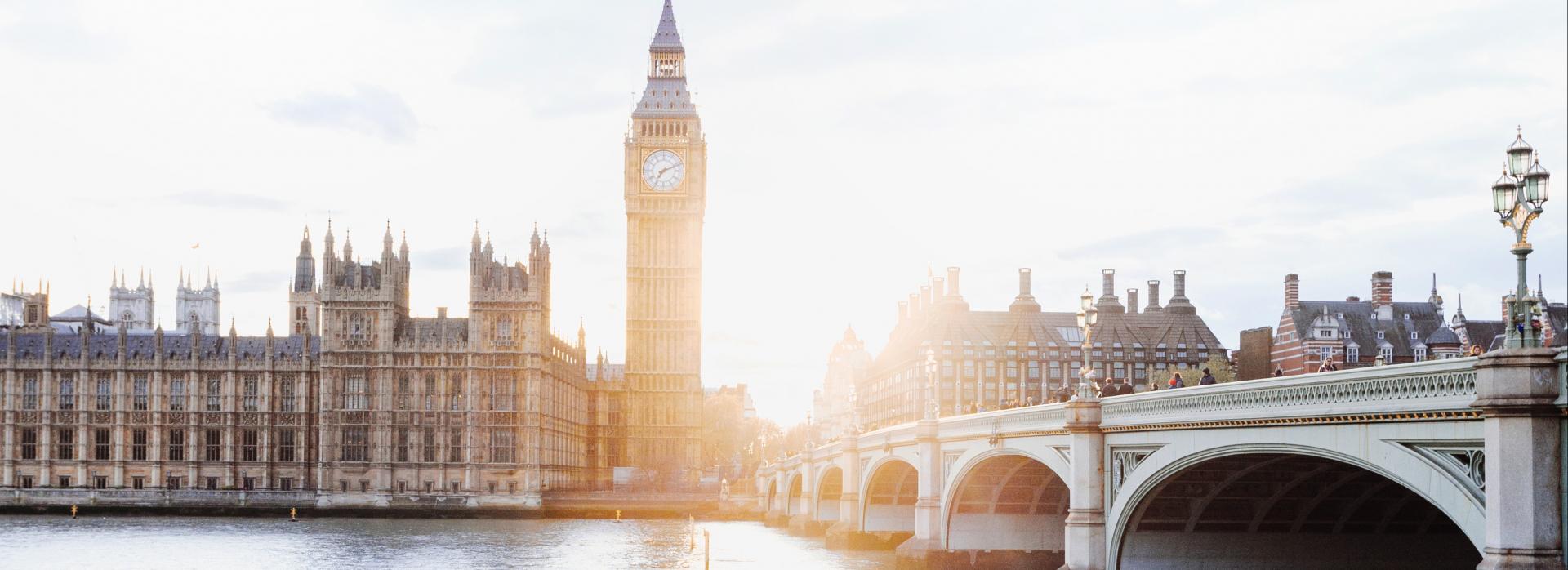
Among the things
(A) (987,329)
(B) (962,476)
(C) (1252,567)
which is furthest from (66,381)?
(C) (1252,567)

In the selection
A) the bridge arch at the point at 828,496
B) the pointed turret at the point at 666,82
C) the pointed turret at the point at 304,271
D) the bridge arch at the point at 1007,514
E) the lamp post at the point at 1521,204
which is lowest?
the bridge arch at the point at 828,496

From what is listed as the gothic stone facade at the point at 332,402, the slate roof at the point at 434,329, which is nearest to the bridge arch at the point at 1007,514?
the gothic stone facade at the point at 332,402

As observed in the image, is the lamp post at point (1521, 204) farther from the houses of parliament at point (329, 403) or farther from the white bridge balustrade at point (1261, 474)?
the houses of parliament at point (329, 403)

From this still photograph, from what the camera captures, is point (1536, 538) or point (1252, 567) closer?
point (1536, 538)

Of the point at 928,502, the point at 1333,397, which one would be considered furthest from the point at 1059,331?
the point at 1333,397

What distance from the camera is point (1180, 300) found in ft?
437

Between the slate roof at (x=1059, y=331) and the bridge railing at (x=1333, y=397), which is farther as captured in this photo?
the slate roof at (x=1059, y=331)

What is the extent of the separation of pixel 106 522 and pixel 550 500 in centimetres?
2883

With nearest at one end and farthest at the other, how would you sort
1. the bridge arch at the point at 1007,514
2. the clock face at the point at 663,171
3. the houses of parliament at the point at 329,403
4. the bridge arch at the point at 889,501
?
the bridge arch at the point at 1007,514 < the bridge arch at the point at 889,501 < the houses of parliament at the point at 329,403 < the clock face at the point at 663,171

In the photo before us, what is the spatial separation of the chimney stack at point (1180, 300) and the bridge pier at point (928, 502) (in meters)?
82.9

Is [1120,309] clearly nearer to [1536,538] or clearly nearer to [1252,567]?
[1252,567]

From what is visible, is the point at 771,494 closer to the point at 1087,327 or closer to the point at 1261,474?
the point at 1087,327

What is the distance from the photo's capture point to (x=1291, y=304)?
93688mm

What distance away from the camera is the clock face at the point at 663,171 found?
13488 centimetres
